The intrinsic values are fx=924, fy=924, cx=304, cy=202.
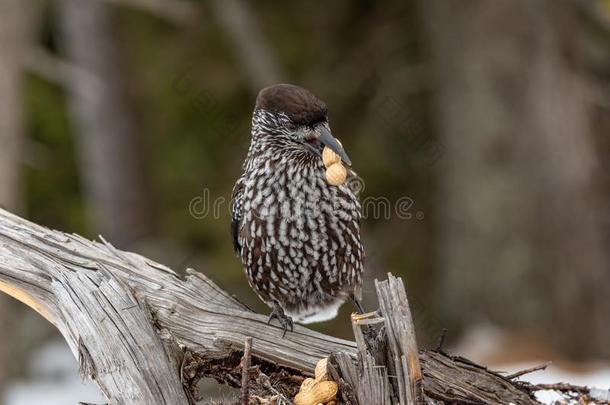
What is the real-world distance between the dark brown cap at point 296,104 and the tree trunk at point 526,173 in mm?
5088

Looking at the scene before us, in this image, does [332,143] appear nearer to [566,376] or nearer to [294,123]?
[294,123]

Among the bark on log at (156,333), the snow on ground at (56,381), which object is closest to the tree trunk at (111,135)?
the snow on ground at (56,381)

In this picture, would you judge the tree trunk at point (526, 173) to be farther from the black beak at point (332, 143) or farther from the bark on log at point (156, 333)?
the black beak at point (332, 143)

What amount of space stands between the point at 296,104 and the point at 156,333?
1203 mm

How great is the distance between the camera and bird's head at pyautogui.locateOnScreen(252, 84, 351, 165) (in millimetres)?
4164

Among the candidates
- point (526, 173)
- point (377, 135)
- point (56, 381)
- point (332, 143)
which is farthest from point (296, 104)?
point (377, 135)

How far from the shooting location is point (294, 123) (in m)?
4.29

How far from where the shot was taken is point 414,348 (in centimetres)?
359

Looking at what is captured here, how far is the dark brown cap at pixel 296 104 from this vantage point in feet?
13.6

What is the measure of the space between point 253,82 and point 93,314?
652cm

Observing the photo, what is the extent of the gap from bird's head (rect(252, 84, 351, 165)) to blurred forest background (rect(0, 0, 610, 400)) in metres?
3.32

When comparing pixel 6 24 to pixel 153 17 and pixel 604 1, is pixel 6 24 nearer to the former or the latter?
pixel 153 17

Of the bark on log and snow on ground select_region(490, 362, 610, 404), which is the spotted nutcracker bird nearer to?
the bark on log

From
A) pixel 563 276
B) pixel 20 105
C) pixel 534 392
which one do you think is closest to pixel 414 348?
pixel 534 392
